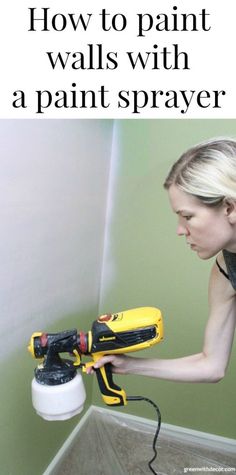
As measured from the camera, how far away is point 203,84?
1.21 meters

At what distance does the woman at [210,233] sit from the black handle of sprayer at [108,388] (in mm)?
21

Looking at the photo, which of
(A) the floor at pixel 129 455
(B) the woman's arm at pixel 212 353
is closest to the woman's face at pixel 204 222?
(B) the woman's arm at pixel 212 353

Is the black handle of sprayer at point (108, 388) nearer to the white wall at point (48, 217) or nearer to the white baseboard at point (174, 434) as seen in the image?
the white wall at point (48, 217)

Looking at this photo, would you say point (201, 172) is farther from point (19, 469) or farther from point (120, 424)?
point (120, 424)

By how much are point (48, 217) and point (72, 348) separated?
1.39 ft

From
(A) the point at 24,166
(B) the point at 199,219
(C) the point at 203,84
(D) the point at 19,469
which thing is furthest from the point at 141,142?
(D) the point at 19,469

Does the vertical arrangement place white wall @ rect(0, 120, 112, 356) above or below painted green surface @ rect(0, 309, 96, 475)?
above

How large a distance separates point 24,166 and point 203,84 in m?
0.74

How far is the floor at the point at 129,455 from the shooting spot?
1260mm

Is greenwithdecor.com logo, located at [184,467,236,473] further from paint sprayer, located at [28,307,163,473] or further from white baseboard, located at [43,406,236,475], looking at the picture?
paint sprayer, located at [28,307,163,473]

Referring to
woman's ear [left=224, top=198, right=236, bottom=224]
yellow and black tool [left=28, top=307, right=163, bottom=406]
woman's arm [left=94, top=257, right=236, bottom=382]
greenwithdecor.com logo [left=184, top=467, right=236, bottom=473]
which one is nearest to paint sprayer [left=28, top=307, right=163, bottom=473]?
yellow and black tool [left=28, top=307, right=163, bottom=406]

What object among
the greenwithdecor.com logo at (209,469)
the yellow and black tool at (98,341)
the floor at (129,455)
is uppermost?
the yellow and black tool at (98,341)

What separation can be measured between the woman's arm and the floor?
612mm

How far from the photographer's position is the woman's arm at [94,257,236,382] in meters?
0.89
